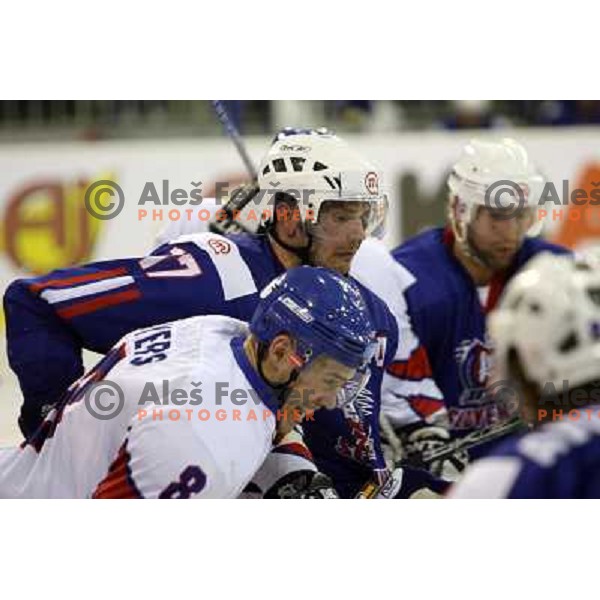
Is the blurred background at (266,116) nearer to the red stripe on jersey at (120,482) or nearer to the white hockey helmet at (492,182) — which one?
the white hockey helmet at (492,182)

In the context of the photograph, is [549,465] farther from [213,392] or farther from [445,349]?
[445,349]

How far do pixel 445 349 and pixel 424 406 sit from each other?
6.1 inches

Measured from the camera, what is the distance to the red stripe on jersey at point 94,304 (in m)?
2.52

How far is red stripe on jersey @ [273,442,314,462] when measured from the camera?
8.20 feet

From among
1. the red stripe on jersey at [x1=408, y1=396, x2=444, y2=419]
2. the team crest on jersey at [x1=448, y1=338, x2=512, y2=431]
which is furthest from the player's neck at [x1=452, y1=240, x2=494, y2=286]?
the red stripe on jersey at [x1=408, y1=396, x2=444, y2=419]

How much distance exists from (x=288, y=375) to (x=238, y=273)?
0.49 meters

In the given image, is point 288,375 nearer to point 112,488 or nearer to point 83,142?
point 112,488

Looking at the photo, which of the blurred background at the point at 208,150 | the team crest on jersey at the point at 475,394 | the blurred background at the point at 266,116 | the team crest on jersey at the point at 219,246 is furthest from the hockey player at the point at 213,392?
the blurred background at the point at 266,116

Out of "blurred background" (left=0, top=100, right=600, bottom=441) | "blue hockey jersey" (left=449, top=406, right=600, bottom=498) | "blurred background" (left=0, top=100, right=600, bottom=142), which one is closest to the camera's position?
"blue hockey jersey" (left=449, top=406, right=600, bottom=498)

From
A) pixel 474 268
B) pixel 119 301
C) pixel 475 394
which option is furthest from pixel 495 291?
pixel 119 301

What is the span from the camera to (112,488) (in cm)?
217

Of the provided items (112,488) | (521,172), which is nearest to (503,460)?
(112,488)

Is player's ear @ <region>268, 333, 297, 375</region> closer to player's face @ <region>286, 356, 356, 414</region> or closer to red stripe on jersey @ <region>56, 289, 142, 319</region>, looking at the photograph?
player's face @ <region>286, 356, 356, 414</region>

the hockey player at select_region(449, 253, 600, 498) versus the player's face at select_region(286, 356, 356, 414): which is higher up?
the hockey player at select_region(449, 253, 600, 498)
